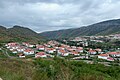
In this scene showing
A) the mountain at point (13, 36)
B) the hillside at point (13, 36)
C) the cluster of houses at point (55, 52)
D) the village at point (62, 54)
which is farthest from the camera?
the mountain at point (13, 36)

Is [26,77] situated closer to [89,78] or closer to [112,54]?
[89,78]

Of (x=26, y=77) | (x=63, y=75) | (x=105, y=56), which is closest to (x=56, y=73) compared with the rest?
(x=63, y=75)

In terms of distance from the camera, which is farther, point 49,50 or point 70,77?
point 49,50

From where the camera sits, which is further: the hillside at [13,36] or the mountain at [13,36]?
the mountain at [13,36]

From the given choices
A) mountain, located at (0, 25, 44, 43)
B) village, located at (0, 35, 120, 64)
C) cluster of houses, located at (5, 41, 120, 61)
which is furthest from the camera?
mountain, located at (0, 25, 44, 43)

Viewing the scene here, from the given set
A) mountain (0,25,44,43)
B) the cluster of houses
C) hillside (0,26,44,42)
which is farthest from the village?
mountain (0,25,44,43)

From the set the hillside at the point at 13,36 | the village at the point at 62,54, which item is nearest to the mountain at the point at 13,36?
the hillside at the point at 13,36

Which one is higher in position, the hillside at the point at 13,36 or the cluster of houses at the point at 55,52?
the hillside at the point at 13,36

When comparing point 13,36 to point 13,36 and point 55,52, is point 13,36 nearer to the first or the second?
point 13,36

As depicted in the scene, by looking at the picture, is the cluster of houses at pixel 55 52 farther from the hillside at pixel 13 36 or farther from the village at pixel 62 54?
the hillside at pixel 13 36

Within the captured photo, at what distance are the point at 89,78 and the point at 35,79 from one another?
1060 mm

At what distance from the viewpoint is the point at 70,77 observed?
14.1ft

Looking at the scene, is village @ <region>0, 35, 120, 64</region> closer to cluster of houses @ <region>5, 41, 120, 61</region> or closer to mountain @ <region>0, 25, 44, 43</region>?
cluster of houses @ <region>5, 41, 120, 61</region>

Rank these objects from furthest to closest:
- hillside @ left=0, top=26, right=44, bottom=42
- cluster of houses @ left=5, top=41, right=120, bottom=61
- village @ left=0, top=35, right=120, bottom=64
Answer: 1. hillside @ left=0, top=26, right=44, bottom=42
2. cluster of houses @ left=5, top=41, right=120, bottom=61
3. village @ left=0, top=35, right=120, bottom=64
